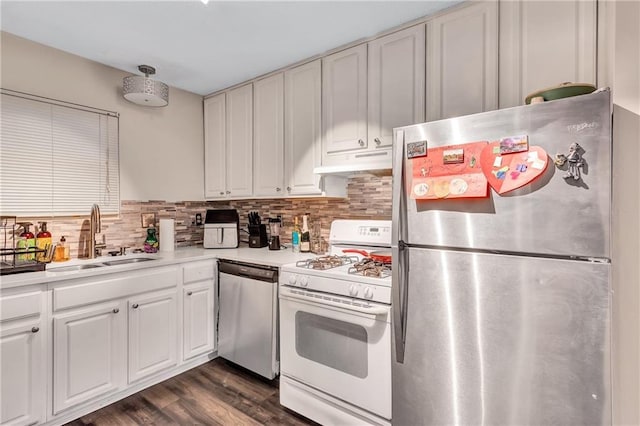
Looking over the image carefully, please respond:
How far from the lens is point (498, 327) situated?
1.30 meters

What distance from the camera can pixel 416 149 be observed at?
4.97 feet

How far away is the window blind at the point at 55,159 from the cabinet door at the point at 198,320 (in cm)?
98

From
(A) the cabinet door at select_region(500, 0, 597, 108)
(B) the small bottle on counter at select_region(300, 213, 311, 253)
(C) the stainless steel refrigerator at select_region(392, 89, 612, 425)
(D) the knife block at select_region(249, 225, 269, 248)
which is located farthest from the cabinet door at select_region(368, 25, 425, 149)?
(D) the knife block at select_region(249, 225, 269, 248)

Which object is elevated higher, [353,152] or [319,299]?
[353,152]

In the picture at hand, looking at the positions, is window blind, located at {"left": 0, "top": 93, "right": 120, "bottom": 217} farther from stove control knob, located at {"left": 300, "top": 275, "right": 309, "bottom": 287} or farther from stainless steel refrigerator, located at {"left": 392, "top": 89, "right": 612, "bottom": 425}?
stainless steel refrigerator, located at {"left": 392, "top": 89, "right": 612, "bottom": 425}

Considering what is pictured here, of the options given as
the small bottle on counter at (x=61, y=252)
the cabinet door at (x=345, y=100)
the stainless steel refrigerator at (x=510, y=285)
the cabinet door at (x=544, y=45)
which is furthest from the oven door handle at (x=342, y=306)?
the small bottle on counter at (x=61, y=252)

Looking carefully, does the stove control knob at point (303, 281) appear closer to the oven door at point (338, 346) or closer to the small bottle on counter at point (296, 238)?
the oven door at point (338, 346)

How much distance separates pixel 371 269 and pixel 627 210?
110 centimetres

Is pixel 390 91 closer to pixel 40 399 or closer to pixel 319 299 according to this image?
pixel 319 299

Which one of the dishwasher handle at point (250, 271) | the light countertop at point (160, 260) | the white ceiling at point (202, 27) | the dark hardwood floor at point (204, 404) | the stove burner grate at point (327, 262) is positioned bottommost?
the dark hardwood floor at point (204, 404)

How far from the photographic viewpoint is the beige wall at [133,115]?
7.50ft

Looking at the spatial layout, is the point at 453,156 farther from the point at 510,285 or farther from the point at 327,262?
the point at 327,262

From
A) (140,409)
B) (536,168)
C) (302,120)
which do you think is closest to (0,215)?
(140,409)

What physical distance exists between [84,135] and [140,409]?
2.02 m
